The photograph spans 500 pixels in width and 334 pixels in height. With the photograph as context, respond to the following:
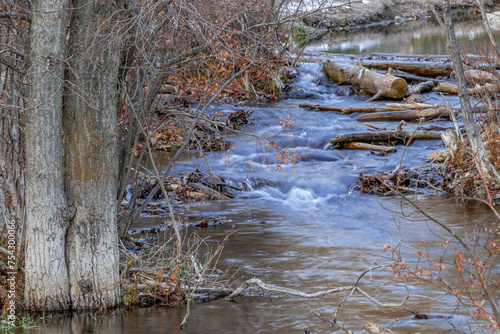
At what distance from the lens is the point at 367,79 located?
1912cm

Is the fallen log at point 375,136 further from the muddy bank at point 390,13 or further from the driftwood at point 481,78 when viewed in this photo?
the muddy bank at point 390,13

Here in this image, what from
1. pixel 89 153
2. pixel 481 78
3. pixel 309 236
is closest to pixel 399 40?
pixel 481 78

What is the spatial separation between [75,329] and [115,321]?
0.39 metres

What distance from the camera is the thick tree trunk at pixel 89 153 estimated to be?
18.3 feet

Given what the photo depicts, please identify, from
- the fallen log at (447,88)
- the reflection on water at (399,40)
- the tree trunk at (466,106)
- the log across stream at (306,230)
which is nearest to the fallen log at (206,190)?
the log across stream at (306,230)

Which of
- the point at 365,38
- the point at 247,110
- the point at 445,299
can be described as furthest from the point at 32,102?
the point at 365,38

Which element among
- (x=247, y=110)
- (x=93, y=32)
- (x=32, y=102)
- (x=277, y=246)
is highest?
(x=93, y=32)

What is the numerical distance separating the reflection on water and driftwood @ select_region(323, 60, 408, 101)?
8.40 feet

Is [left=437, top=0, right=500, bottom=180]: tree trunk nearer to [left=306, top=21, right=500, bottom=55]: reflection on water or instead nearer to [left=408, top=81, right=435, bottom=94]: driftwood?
[left=408, top=81, right=435, bottom=94]: driftwood

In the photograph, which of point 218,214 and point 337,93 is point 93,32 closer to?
point 218,214

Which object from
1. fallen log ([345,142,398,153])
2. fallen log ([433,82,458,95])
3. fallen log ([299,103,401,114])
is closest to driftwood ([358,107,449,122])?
fallen log ([299,103,401,114])

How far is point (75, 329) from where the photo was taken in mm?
5473

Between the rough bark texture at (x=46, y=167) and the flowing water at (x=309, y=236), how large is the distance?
18.0 inches

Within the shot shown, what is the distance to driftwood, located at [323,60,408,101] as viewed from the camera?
1803cm
